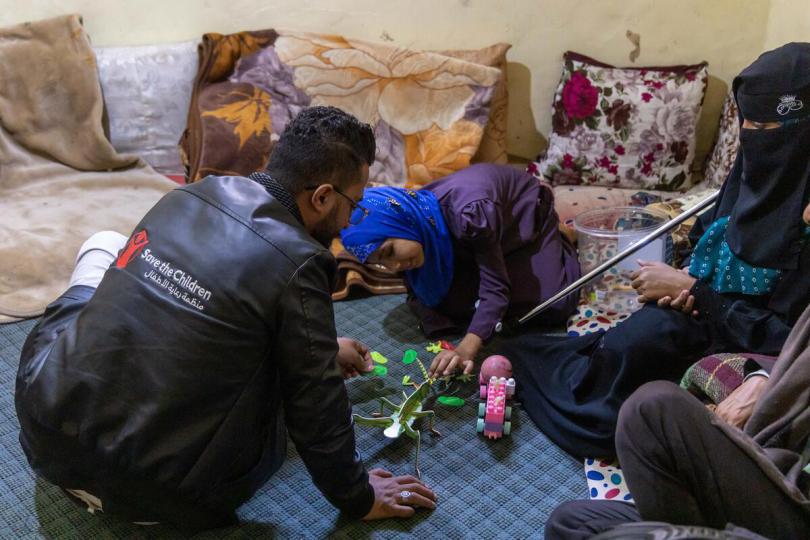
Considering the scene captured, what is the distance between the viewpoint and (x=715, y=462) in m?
1.15

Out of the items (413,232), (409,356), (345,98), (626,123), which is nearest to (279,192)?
(413,232)

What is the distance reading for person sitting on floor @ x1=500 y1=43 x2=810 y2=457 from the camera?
1.54m

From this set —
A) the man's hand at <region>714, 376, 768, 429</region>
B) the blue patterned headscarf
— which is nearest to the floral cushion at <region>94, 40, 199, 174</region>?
the blue patterned headscarf

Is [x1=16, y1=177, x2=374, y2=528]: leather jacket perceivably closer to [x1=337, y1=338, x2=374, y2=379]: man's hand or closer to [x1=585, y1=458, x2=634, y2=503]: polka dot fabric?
[x1=337, y1=338, x2=374, y2=379]: man's hand

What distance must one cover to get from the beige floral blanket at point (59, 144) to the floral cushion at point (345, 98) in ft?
1.03

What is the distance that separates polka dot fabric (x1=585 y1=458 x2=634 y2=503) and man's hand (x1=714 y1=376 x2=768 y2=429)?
27cm

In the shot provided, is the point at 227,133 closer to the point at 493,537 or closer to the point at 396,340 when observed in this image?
the point at 396,340

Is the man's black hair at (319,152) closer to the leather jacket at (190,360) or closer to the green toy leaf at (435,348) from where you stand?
the leather jacket at (190,360)

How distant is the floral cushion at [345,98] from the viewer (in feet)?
8.71

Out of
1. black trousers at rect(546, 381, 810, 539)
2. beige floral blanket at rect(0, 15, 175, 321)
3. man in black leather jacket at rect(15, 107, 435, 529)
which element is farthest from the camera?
beige floral blanket at rect(0, 15, 175, 321)

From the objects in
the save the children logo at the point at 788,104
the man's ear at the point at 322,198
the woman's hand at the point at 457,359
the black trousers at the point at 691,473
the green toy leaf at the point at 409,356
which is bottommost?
the green toy leaf at the point at 409,356

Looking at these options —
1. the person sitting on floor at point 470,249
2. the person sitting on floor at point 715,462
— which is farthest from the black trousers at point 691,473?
the person sitting on floor at point 470,249

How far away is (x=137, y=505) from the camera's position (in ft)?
4.43

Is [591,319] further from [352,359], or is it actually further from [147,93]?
[147,93]
